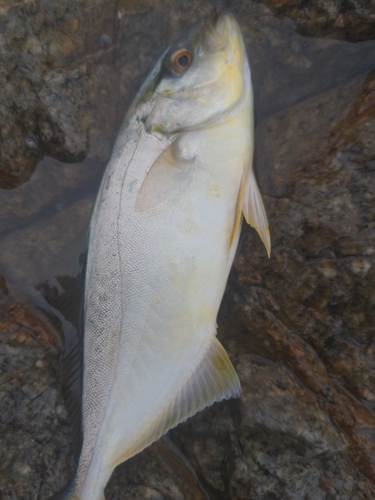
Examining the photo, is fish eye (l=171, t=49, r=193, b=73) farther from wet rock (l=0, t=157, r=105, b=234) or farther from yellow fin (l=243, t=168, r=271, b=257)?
wet rock (l=0, t=157, r=105, b=234)

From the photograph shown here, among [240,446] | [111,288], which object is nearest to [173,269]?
[111,288]

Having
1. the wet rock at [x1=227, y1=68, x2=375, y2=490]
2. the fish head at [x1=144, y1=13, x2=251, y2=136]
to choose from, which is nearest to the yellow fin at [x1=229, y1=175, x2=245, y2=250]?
the wet rock at [x1=227, y1=68, x2=375, y2=490]

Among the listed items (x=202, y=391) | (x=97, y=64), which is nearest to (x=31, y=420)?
(x=202, y=391)

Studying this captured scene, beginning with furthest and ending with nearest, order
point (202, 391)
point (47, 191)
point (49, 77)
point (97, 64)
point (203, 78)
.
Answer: point (47, 191)
point (97, 64)
point (49, 77)
point (202, 391)
point (203, 78)

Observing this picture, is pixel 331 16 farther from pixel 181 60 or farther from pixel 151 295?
pixel 151 295

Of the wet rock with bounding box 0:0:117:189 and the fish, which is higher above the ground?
the wet rock with bounding box 0:0:117:189

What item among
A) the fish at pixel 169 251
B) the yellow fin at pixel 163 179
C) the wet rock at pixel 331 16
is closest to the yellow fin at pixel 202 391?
the fish at pixel 169 251

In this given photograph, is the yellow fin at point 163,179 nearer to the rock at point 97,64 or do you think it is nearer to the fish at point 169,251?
the fish at point 169,251
